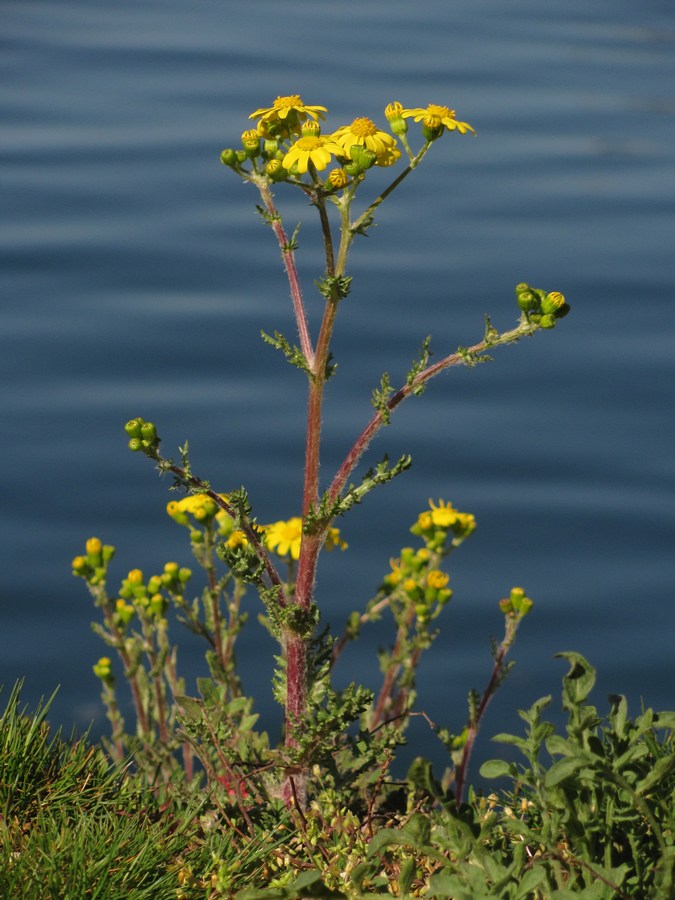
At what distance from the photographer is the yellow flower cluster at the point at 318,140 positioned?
2197 mm

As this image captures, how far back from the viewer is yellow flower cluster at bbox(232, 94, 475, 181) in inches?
86.5

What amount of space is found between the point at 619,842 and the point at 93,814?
2.97 feet

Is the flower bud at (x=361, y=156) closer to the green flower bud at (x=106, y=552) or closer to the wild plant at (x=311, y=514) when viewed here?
the wild plant at (x=311, y=514)

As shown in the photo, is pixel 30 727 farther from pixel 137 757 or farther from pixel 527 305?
pixel 527 305

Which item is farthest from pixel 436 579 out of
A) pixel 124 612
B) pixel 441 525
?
pixel 124 612

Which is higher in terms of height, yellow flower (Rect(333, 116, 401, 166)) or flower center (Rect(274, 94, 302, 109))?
flower center (Rect(274, 94, 302, 109))

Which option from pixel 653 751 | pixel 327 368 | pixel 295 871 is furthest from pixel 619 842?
pixel 327 368

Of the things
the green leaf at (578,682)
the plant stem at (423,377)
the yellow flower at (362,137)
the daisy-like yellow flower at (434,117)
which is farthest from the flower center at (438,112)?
the green leaf at (578,682)

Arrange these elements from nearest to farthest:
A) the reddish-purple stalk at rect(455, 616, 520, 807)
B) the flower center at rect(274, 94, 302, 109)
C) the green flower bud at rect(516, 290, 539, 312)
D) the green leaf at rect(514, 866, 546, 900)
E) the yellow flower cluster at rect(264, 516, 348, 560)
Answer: the green leaf at rect(514, 866, 546, 900) → the green flower bud at rect(516, 290, 539, 312) → the flower center at rect(274, 94, 302, 109) → the reddish-purple stalk at rect(455, 616, 520, 807) → the yellow flower cluster at rect(264, 516, 348, 560)

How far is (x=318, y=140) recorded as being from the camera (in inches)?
87.1

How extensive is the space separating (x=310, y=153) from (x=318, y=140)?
0.10 feet

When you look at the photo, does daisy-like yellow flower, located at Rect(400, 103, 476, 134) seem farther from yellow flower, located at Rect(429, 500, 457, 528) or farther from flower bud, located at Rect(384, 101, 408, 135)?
yellow flower, located at Rect(429, 500, 457, 528)

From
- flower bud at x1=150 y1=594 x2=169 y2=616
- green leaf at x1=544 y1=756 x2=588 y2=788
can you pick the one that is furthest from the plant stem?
flower bud at x1=150 y1=594 x2=169 y2=616

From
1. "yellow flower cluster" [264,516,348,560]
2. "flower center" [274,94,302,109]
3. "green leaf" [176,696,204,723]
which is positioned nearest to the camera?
"flower center" [274,94,302,109]
